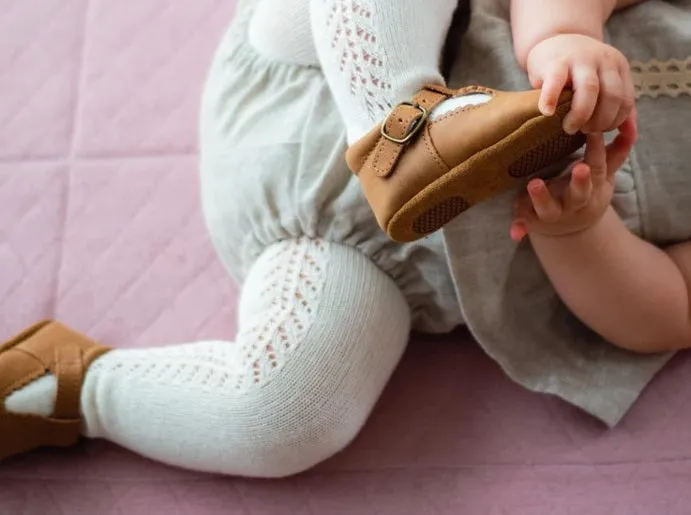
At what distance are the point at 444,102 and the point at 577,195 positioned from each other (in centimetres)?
12

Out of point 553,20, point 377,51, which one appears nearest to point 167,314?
point 377,51

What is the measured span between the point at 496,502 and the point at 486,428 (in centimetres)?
7

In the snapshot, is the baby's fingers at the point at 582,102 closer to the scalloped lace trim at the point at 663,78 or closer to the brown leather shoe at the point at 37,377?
the scalloped lace trim at the point at 663,78

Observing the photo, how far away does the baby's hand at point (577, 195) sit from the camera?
23.2 inches

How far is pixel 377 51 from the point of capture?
2.15ft

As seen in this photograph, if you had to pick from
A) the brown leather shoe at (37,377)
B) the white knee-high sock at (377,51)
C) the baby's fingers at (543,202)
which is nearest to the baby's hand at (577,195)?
the baby's fingers at (543,202)

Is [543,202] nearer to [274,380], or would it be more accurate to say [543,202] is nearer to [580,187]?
[580,187]

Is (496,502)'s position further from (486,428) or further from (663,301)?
(663,301)

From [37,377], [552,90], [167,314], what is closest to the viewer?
[552,90]

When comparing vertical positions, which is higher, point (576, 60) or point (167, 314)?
point (576, 60)

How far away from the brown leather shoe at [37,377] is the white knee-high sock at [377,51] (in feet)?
1.14

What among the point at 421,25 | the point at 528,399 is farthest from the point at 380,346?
the point at 421,25

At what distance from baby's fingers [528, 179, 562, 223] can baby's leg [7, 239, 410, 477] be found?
0.17m

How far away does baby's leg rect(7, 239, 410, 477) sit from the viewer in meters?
0.71
